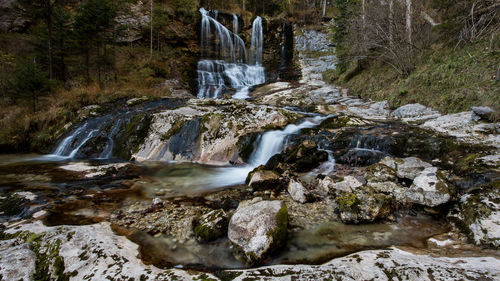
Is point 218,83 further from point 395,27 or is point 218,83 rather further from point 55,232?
point 55,232

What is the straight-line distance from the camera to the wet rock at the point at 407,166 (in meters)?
4.23

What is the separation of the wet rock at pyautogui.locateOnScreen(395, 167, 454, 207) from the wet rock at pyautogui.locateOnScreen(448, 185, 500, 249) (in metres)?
0.21

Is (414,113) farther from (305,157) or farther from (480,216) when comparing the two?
(480,216)

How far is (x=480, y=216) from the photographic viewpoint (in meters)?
2.83

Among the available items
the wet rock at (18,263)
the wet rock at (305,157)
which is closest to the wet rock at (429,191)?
the wet rock at (305,157)

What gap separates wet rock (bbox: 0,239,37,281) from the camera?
6.49 feet

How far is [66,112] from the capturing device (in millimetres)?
10148

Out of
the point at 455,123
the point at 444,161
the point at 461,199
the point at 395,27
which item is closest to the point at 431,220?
the point at 461,199

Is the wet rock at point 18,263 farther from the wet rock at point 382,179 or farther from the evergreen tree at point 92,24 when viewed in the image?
the evergreen tree at point 92,24

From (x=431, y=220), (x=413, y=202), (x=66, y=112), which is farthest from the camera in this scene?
(x=66, y=112)

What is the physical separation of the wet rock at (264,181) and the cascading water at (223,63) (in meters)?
13.6

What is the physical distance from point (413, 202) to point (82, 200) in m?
5.96

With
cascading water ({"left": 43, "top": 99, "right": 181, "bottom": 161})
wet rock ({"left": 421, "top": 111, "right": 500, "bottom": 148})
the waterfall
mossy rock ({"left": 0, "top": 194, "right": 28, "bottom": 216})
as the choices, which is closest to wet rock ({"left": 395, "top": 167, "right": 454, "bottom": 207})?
wet rock ({"left": 421, "top": 111, "right": 500, "bottom": 148})

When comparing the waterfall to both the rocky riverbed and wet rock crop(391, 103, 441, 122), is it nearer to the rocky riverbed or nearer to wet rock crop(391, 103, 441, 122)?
wet rock crop(391, 103, 441, 122)
